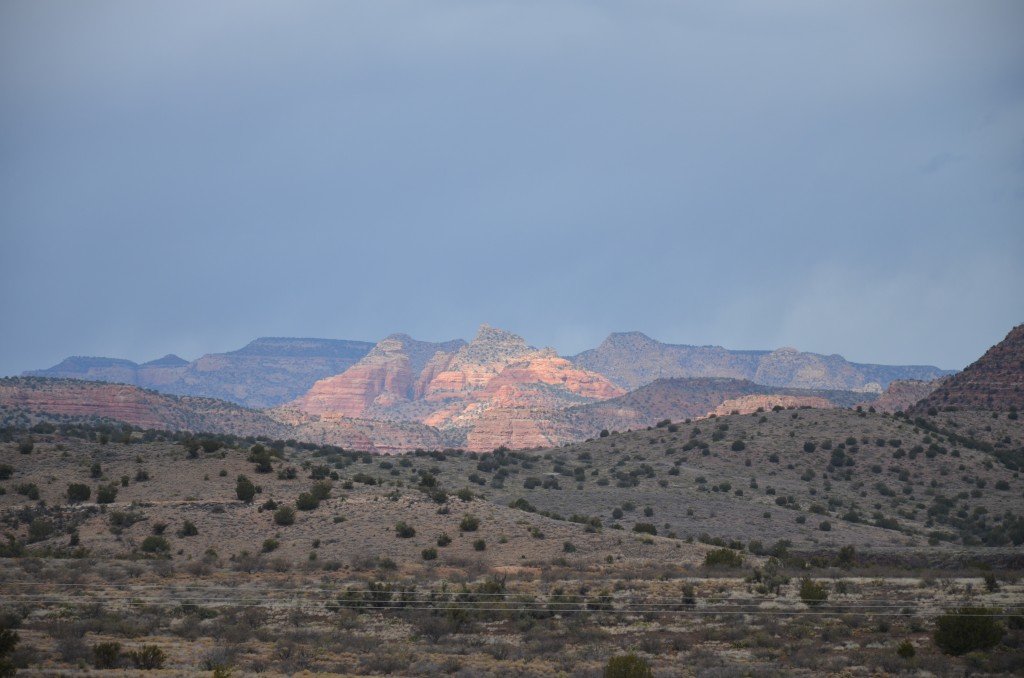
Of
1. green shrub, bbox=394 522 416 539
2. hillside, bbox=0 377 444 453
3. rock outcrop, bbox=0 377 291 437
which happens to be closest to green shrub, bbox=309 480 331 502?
green shrub, bbox=394 522 416 539

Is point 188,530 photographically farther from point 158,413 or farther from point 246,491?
point 158,413

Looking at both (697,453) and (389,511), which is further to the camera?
(697,453)

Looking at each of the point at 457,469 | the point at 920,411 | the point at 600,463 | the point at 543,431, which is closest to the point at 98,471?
the point at 457,469

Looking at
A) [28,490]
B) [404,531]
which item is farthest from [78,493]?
[404,531]

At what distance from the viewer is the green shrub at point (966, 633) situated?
23.1m

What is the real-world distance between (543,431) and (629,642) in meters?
158

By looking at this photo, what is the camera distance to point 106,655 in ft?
74.1

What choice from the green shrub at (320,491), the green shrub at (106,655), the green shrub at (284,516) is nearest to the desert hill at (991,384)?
the green shrub at (320,491)

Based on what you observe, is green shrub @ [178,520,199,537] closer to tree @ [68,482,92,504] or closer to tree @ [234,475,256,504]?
tree @ [234,475,256,504]

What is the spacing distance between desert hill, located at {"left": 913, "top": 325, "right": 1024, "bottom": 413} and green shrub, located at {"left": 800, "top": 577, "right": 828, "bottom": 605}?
78912mm

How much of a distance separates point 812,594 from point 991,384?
296 feet

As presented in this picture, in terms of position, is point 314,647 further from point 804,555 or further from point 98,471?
point 98,471

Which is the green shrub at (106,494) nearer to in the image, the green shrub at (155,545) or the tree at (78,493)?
the tree at (78,493)

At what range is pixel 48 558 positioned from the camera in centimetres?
3866
